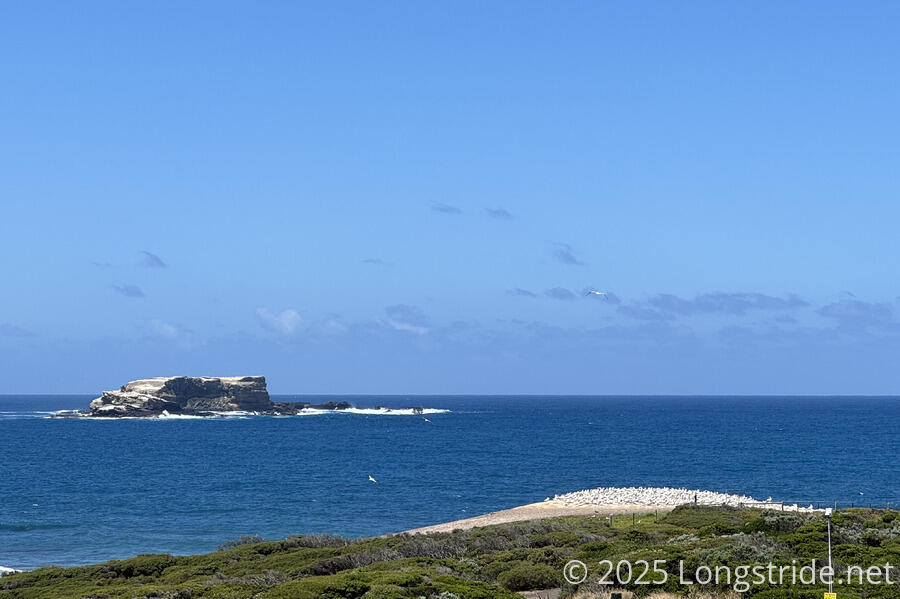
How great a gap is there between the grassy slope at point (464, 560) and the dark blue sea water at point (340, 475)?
57.2 feet

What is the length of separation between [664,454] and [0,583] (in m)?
94.8

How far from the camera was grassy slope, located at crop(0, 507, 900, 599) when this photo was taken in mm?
21219

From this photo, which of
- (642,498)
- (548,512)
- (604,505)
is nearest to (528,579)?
(548,512)

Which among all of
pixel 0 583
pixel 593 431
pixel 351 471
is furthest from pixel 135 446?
pixel 0 583

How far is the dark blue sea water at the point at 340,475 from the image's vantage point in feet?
192

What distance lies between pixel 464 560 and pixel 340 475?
215 feet

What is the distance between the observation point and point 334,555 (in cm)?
3064

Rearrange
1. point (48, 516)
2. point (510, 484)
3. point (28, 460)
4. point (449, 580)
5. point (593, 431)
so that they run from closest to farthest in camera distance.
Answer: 1. point (449, 580)
2. point (48, 516)
3. point (510, 484)
4. point (28, 460)
5. point (593, 431)

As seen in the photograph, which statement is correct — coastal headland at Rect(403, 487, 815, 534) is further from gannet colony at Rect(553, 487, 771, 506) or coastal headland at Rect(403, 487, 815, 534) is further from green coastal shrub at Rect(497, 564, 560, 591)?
green coastal shrub at Rect(497, 564, 560, 591)

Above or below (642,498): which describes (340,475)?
below

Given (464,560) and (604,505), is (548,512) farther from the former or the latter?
(464,560)

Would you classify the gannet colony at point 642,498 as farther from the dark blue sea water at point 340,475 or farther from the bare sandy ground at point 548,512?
the dark blue sea water at point 340,475

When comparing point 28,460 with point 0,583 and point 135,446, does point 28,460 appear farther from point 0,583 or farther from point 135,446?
point 0,583

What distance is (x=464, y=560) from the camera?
26453 millimetres
